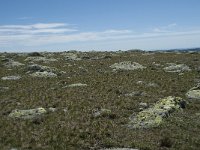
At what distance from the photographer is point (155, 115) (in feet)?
73.5

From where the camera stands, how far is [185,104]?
86.9 ft

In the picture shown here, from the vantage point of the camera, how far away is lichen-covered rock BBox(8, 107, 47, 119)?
903 inches

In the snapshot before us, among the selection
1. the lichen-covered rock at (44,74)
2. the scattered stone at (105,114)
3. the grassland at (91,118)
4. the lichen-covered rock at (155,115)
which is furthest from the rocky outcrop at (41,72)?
the lichen-covered rock at (155,115)

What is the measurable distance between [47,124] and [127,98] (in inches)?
383

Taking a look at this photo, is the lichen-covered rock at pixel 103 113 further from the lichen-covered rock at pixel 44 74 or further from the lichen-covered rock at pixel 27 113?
the lichen-covered rock at pixel 44 74

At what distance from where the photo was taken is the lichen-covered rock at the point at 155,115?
21.4m

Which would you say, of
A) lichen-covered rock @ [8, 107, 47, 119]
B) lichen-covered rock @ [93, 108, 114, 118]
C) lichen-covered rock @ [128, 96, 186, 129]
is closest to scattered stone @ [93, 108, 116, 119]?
lichen-covered rock @ [93, 108, 114, 118]

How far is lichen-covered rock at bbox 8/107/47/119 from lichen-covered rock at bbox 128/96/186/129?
20.3 ft

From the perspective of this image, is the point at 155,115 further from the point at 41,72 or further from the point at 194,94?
the point at 41,72

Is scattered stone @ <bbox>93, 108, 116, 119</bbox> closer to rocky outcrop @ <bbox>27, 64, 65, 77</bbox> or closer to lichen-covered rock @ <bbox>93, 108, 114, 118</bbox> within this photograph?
lichen-covered rock @ <bbox>93, 108, 114, 118</bbox>

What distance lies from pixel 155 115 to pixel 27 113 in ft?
27.8

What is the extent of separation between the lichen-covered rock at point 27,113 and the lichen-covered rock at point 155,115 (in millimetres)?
6188

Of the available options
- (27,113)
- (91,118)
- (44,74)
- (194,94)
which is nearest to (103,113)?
(91,118)

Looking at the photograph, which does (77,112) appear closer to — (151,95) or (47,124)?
(47,124)
